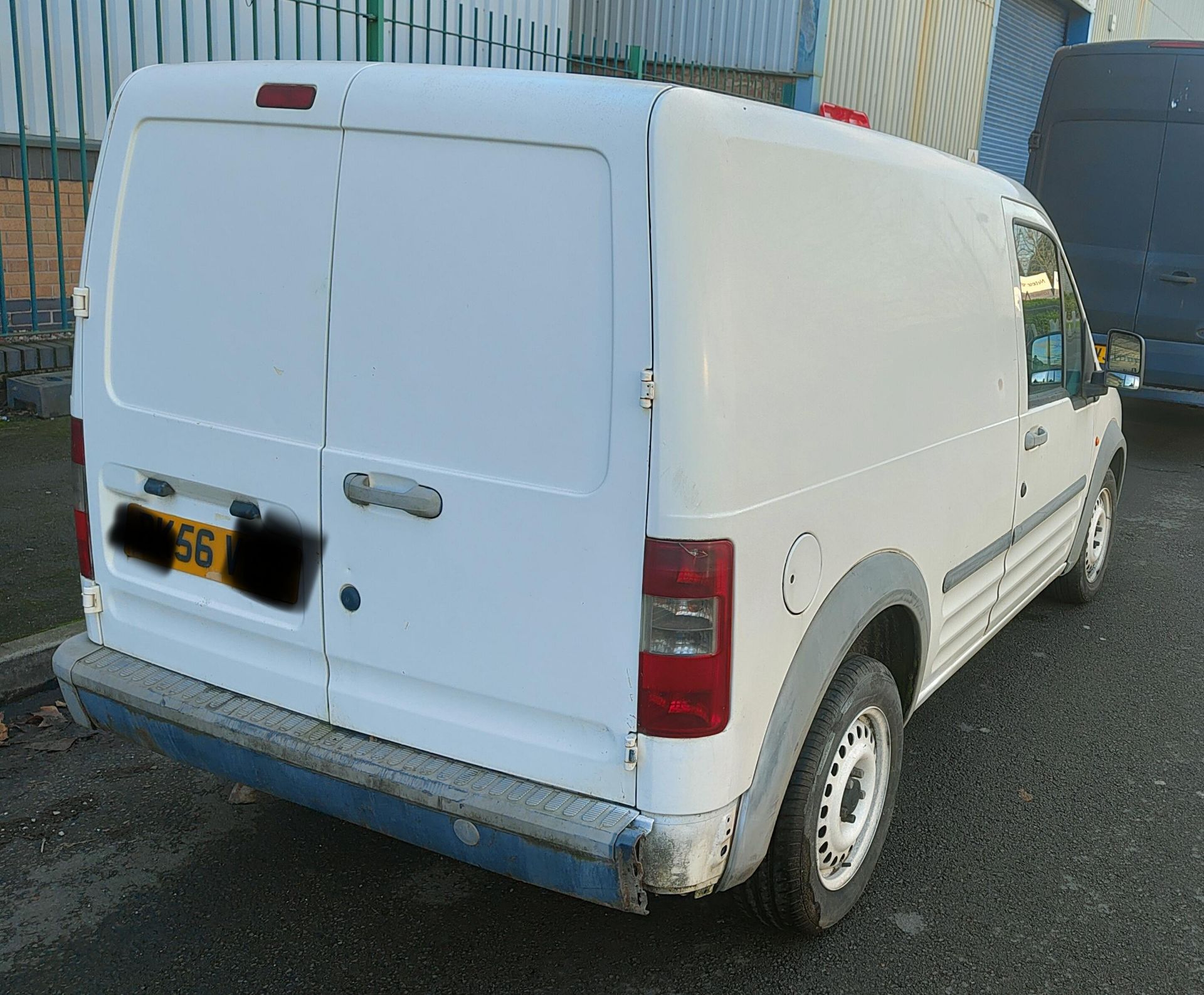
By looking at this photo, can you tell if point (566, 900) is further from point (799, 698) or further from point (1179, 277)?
point (1179, 277)

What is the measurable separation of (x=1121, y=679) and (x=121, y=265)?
4.05 m

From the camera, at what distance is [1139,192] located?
29.7ft

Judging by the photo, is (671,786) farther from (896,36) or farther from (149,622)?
(896,36)

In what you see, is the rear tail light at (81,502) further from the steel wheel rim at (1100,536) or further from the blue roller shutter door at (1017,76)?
the blue roller shutter door at (1017,76)

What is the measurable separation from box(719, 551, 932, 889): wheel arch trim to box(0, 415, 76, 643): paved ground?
2.92m

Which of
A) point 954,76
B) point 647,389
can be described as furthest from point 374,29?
point 954,76

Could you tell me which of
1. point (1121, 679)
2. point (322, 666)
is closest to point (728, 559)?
point (322, 666)

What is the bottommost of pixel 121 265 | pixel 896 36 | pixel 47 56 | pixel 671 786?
pixel 671 786

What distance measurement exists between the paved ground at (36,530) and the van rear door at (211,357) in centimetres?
161

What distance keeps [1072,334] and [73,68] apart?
6.65 m

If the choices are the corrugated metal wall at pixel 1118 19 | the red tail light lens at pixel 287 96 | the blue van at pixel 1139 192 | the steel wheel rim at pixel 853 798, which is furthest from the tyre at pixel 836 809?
the corrugated metal wall at pixel 1118 19

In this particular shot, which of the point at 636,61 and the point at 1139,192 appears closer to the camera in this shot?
the point at 1139,192

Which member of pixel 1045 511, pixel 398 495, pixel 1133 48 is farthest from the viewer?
pixel 1133 48

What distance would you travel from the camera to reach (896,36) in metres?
14.4
